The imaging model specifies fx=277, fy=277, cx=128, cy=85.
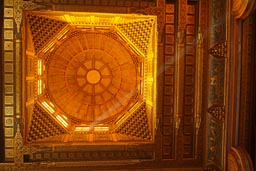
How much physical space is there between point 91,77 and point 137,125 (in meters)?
2.66

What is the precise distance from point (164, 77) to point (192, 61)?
0.93 m

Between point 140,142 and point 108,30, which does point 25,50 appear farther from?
point 140,142

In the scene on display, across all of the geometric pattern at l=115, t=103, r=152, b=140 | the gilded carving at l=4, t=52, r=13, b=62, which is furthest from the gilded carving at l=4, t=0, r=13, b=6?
the geometric pattern at l=115, t=103, r=152, b=140

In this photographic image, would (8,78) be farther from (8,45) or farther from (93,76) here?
(93,76)

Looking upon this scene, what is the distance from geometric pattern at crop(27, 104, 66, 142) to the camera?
796 cm

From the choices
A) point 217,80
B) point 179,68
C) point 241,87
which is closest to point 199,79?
point 217,80

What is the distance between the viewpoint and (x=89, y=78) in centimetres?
994

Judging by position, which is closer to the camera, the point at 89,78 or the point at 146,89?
the point at 146,89

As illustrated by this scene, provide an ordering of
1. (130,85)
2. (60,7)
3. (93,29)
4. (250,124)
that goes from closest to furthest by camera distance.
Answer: (250,124) → (60,7) → (93,29) → (130,85)

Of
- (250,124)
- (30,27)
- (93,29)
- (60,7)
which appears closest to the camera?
(250,124)

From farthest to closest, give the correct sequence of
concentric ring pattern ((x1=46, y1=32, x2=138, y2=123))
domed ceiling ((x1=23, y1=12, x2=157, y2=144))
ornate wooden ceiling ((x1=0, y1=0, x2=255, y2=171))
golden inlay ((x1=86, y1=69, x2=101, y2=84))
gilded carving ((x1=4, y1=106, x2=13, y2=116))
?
golden inlay ((x1=86, y1=69, x2=101, y2=84)) < concentric ring pattern ((x1=46, y1=32, x2=138, y2=123)) < domed ceiling ((x1=23, y1=12, x2=157, y2=144)) < gilded carving ((x1=4, y1=106, x2=13, y2=116)) < ornate wooden ceiling ((x1=0, y1=0, x2=255, y2=171))

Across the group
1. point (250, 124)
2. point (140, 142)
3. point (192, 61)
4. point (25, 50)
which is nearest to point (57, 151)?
point (140, 142)

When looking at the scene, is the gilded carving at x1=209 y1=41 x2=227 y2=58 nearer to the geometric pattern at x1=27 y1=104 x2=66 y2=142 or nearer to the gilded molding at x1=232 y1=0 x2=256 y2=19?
the gilded molding at x1=232 y1=0 x2=256 y2=19

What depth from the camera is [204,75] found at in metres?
7.78
